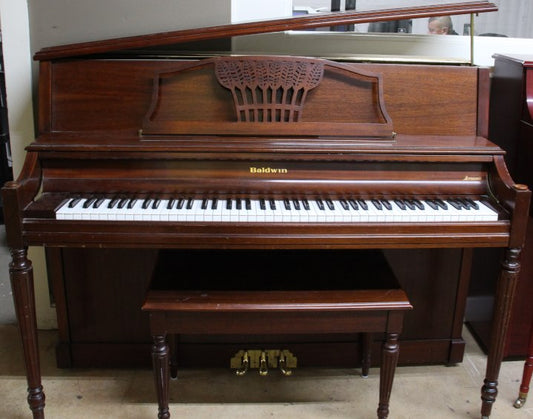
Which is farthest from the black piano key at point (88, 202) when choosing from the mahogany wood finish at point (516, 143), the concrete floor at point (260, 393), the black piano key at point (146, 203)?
the mahogany wood finish at point (516, 143)

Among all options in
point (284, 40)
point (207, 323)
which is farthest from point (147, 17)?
point (207, 323)

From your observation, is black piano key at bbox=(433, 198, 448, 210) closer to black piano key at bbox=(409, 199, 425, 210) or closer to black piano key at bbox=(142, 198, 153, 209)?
black piano key at bbox=(409, 199, 425, 210)

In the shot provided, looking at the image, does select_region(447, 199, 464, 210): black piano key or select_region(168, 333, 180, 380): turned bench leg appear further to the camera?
select_region(168, 333, 180, 380): turned bench leg

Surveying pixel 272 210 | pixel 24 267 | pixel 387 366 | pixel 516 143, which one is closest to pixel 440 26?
pixel 516 143

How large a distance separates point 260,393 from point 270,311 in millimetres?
628

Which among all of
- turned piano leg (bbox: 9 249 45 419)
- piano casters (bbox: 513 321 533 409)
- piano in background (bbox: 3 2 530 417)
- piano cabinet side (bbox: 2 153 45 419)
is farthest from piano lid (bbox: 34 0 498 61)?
piano casters (bbox: 513 321 533 409)

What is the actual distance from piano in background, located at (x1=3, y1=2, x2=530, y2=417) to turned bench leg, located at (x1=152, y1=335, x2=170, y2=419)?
0.34 meters

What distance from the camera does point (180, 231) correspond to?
1.74m

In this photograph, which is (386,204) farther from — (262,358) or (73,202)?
(73,202)

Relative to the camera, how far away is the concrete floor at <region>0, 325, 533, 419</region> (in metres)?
2.14

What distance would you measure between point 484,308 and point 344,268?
955 mm

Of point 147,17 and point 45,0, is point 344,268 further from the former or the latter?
point 45,0

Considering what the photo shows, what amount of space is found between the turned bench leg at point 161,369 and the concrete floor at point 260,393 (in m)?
0.22

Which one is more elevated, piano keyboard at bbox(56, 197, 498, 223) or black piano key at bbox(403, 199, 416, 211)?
black piano key at bbox(403, 199, 416, 211)
